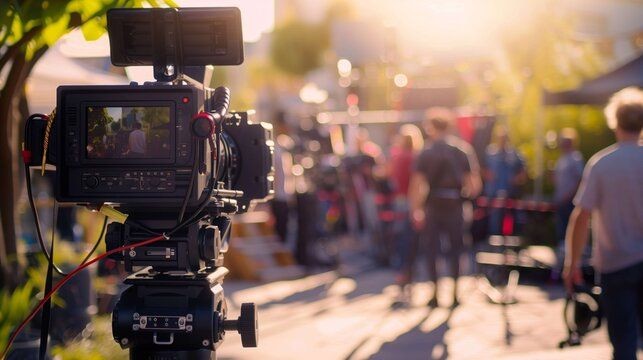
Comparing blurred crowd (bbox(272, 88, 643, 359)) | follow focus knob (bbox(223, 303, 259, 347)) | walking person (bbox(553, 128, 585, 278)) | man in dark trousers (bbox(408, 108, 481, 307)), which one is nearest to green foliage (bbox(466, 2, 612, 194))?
blurred crowd (bbox(272, 88, 643, 359))

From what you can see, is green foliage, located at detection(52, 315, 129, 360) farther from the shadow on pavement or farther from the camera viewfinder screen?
the camera viewfinder screen

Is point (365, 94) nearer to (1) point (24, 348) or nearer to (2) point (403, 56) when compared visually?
(2) point (403, 56)

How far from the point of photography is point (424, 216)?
12.1 m

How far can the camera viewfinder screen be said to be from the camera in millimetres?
4094

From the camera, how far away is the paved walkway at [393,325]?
31.4 feet

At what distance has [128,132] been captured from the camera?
4137 millimetres

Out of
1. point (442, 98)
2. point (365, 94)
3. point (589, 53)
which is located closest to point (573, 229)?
point (589, 53)

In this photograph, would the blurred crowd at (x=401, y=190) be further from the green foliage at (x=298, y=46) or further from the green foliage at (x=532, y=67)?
the green foliage at (x=298, y=46)

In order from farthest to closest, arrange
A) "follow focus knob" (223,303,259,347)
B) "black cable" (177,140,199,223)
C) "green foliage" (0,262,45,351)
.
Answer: "green foliage" (0,262,45,351) < "follow focus knob" (223,303,259,347) < "black cable" (177,140,199,223)

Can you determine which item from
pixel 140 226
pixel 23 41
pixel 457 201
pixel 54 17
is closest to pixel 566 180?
pixel 457 201

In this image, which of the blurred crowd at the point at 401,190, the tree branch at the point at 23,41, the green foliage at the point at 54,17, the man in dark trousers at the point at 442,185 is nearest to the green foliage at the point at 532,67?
the blurred crowd at the point at 401,190

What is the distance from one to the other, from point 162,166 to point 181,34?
63 cm

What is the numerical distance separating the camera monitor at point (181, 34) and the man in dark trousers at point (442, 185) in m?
7.41

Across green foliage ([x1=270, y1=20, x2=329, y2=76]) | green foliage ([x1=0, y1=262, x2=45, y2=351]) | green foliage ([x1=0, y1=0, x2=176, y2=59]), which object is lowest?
green foliage ([x1=0, y1=262, x2=45, y2=351])
